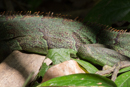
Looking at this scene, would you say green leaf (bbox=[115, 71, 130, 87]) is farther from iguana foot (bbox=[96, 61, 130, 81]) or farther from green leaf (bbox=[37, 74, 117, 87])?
green leaf (bbox=[37, 74, 117, 87])

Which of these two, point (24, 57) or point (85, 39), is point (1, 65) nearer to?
point (24, 57)

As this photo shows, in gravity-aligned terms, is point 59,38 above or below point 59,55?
above

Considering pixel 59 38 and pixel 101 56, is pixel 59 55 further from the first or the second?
pixel 101 56

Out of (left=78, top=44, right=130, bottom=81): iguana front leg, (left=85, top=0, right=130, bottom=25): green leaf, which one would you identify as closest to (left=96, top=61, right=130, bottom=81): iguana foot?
(left=78, top=44, right=130, bottom=81): iguana front leg

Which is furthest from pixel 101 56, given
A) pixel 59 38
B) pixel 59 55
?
pixel 59 38

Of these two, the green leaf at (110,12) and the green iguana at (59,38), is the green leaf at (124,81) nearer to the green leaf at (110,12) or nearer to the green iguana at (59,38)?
the green iguana at (59,38)

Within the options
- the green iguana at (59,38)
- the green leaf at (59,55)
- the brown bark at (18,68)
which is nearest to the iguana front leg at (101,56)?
the green iguana at (59,38)
